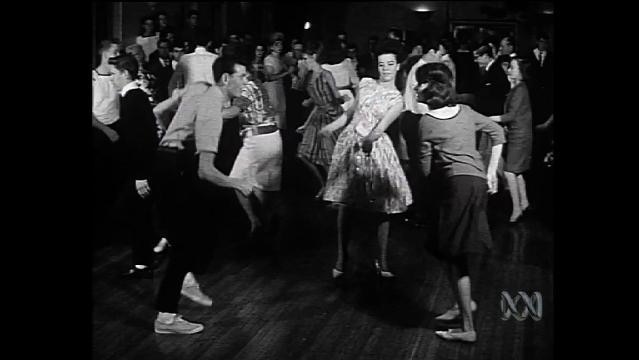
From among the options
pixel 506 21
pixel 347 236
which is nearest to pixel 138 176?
pixel 347 236

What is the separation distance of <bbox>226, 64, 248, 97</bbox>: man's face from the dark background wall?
0.69ft

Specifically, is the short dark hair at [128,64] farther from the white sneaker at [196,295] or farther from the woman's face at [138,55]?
the white sneaker at [196,295]

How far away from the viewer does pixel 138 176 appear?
4363 mm

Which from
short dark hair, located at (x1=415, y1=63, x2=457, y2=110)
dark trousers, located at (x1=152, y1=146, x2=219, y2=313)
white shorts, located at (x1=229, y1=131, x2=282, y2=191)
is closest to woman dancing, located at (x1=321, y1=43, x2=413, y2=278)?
short dark hair, located at (x1=415, y1=63, x2=457, y2=110)

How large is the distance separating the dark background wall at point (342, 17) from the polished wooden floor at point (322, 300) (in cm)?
78

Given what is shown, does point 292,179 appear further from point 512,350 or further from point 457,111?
point 512,350

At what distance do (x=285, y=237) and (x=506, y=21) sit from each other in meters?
1.40

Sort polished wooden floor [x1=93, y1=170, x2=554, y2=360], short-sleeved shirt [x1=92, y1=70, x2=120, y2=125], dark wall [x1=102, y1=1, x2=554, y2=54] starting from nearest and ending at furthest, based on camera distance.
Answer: polished wooden floor [x1=93, y1=170, x2=554, y2=360], short-sleeved shirt [x1=92, y1=70, x2=120, y2=125], dark wall [x1=102, y1=1, x2=554, y2=54]

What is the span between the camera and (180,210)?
4.31 meters

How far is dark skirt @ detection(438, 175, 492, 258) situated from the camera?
4.22 metres

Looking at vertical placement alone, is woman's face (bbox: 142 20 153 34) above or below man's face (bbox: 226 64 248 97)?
above

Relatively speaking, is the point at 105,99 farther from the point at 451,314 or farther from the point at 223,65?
the point at 451,314

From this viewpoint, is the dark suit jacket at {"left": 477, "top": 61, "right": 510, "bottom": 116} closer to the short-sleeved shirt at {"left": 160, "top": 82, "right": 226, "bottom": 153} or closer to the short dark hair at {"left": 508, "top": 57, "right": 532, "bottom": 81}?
the short dark hair at {"left": 508, "top": 57, "right": 532, "bottom": 81}

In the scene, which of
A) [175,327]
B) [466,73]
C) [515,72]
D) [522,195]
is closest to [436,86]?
[466,73]
